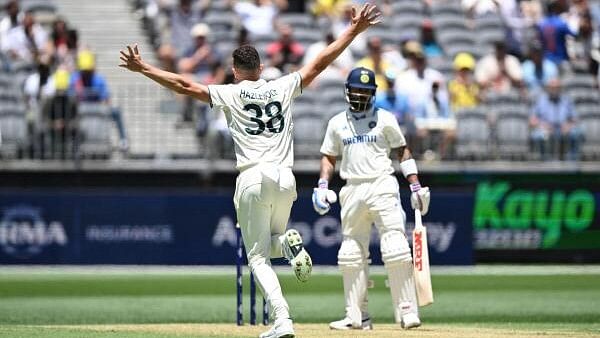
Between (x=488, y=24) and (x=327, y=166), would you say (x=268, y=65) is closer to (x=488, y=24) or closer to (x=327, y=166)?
(x=488, y=24)

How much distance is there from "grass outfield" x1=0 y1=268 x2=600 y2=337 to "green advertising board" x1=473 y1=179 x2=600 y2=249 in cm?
132

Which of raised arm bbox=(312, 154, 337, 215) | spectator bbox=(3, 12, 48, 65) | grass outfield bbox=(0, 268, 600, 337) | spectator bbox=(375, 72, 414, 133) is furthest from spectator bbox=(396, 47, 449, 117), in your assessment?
raised arm bbox=(312, 154, 337, 215)

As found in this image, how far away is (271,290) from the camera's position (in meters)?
10.1

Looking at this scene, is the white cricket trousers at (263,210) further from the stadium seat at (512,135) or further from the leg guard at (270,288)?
the stadium seat at (512,135)

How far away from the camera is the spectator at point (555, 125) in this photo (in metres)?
21.1

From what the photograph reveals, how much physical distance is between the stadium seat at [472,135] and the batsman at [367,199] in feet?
27.0

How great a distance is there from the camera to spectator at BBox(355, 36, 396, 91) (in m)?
21.2

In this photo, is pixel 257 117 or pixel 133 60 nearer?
pixel 133 60

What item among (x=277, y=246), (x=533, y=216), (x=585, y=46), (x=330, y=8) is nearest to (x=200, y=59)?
(x=330, y=8)

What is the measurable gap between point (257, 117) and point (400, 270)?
2.76m

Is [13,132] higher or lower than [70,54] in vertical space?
lower

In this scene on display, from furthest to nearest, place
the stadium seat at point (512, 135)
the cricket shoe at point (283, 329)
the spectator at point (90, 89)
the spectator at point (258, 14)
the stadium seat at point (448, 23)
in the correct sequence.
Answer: the stadium seat at point (448, 23), the spectator at point (258, 14), the stadium seat at point (512, 135), the spectator at point (90, 89), the cricket shoe at point (283, 329)

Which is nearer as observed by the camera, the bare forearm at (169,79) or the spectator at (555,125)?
the bare forearm at (169,79)

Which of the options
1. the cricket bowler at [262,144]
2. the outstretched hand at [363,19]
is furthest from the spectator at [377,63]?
the cricket bowler at [262,144]
